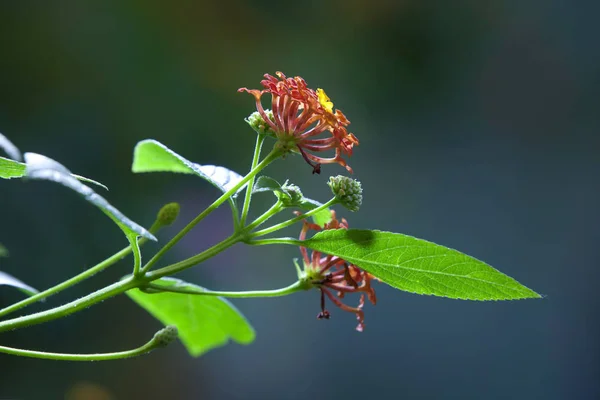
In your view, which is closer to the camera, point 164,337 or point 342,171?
point 164,337

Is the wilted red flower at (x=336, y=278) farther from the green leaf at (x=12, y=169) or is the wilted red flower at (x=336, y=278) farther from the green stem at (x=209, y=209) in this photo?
the green leaf at (x=12, y=169)

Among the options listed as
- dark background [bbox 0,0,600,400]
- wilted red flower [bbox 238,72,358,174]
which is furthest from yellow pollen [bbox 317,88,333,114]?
dark background [bbox 0,0,600,400]

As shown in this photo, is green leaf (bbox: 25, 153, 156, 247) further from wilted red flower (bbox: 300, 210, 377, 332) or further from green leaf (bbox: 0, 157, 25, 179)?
Result: wilted red flower (bbox: 300, 210, 377, 332)

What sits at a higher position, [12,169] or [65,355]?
[12,169]

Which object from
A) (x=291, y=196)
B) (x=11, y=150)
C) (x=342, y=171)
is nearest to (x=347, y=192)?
(x=291, y=196)

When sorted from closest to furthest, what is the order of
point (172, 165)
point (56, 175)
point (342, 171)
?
point (56, 175) → point (172, 165) → point (342, 171)

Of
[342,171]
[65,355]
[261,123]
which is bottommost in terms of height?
[65,355]

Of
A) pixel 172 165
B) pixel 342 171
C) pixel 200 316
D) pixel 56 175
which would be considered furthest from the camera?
pixel 342 171

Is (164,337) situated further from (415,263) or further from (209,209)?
(415,263)
